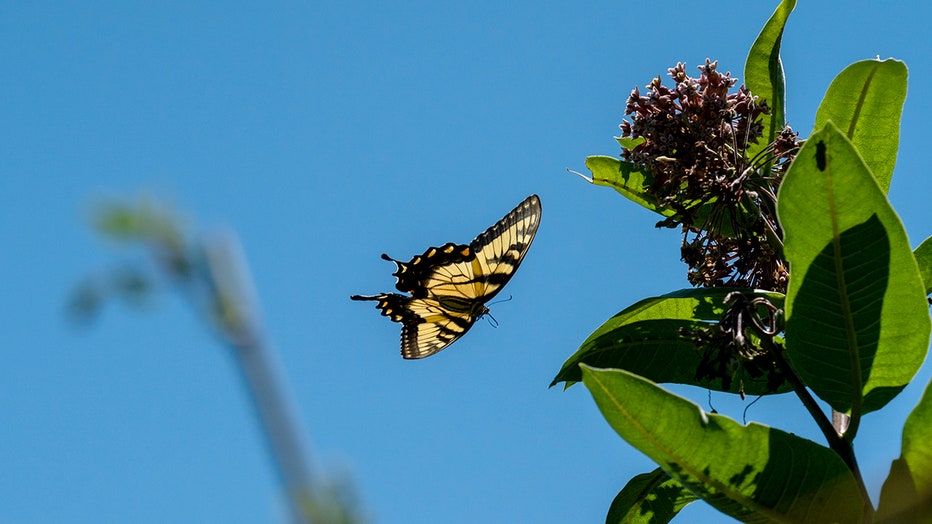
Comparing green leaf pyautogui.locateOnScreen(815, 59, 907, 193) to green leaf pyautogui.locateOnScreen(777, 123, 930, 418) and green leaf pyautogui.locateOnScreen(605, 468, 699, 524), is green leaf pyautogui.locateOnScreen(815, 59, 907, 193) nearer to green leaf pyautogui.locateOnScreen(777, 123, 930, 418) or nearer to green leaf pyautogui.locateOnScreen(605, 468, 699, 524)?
green leaf pyautogui.locateOnScreen(777, 123, 930, 418)

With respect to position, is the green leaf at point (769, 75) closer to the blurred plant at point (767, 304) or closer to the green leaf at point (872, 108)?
the blurred plant at point (767, 304)

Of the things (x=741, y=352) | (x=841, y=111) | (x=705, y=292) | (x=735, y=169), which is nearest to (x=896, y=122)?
(x=841, y=111)

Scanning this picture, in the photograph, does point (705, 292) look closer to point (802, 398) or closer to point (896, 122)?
point (802, 398)

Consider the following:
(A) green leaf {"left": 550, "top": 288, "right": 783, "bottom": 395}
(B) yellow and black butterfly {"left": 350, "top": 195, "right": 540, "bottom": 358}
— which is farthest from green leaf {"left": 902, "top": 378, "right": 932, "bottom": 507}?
(B) yellow and black butterfly {"left": 350, "top": 195, "right": 540, "bottom": 358}

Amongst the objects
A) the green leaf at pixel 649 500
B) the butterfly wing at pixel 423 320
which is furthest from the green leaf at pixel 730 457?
the butterfly wing at pixel 423 320

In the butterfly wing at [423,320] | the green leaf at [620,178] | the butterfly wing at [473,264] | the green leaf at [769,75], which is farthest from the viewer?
the butterfly wing at [423,320]

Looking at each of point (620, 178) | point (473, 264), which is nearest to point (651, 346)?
point (620, 178)
